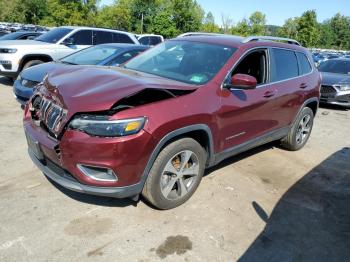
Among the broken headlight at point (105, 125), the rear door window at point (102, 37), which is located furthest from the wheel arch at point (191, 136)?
the rear door window at point (102, 37)

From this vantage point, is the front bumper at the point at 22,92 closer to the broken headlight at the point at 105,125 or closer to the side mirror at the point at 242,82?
the broken headlight at the point at 105,125

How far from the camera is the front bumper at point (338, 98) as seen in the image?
10.4m

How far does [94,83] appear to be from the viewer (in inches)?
137

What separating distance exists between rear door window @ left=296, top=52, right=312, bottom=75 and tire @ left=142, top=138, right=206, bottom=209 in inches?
109

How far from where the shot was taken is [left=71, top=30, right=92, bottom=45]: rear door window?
35.2ft

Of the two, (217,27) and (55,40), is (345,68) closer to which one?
(55,40)

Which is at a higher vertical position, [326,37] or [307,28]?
[307,28]

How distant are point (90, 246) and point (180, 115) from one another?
140 cm

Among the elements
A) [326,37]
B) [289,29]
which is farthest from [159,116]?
[326,37]

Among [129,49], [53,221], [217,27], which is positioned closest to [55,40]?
[129,49]

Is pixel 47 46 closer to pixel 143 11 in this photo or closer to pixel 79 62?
pixel 79 62

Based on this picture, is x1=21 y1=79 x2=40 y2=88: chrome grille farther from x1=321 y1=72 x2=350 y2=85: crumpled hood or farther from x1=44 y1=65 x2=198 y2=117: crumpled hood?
x1=321 y1=72 x2=350 y2=85: crumpled hood

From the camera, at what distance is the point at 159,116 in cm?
326

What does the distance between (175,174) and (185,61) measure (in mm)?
1479
